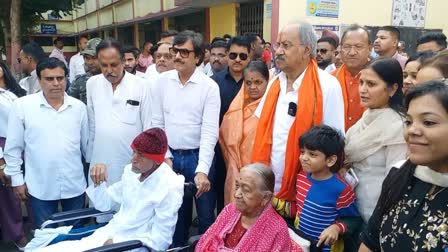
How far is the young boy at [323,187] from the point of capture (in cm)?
205

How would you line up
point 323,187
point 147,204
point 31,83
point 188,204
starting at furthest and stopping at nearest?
1. point 31,83
2. point 188,204
3. point 147,204
4. point 323,187

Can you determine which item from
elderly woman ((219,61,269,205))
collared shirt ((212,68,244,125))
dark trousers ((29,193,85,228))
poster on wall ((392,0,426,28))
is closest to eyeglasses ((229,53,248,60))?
collared shirt ((212,68,244,125))

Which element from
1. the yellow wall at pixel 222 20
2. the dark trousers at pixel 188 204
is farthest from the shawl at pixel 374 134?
the yellow wall at pixel 222 20

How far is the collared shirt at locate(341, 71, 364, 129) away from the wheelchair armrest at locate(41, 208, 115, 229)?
1873 millimetres

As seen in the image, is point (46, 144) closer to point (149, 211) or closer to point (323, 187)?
point (149, 211)

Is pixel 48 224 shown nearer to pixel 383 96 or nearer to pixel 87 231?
pixel 87 231

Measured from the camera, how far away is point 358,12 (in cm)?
895

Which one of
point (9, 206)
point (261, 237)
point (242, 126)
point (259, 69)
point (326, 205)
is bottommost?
point (9, 206)

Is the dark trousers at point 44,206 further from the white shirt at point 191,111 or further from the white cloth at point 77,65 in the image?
the white cloth at point 77,65

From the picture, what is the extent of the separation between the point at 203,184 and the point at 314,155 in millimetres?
847

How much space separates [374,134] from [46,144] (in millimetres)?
2261

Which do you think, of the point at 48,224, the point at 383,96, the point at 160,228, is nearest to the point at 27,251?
the point at 48,224

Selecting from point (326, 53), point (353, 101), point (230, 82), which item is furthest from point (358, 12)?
point (353, 101)

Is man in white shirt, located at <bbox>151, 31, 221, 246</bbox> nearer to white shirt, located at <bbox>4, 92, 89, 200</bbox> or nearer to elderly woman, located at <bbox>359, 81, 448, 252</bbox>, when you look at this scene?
white shirt, located at <bbox>4, 92, 89, 200</bbox>
